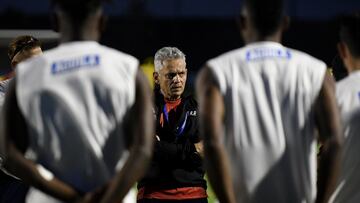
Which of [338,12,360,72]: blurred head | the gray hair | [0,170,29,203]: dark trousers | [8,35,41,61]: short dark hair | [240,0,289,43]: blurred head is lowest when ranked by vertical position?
[0,170,29,203]: dark trousers

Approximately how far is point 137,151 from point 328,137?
0.86 m

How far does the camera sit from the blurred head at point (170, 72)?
7109 millimetres

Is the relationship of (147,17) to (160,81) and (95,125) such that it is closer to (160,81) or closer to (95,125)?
(160,81)

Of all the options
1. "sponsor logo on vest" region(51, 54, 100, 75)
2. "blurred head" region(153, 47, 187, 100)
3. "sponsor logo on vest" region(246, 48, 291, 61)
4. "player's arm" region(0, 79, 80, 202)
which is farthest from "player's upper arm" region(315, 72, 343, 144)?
"blurred head" region(153, 47, 187, 100)

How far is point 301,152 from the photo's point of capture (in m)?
3.98

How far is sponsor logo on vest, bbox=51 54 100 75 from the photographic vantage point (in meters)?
3.82

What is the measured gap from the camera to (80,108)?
12.5 feet

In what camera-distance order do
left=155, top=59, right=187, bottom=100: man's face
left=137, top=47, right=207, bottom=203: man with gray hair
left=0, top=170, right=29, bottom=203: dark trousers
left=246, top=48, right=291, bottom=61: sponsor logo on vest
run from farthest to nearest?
left=155, top=59, right=187, bottom=100: man's face, left=137, top=47, right=207, bottom=203: man with gray hair, left=0, top=170, right=29, bottom=203: dark trousers, left=246, top=48, right=291, bottom=61: sponsor logo on vest

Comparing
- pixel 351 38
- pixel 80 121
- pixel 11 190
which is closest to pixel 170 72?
pixel 11 190

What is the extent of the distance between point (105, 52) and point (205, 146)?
602 mm

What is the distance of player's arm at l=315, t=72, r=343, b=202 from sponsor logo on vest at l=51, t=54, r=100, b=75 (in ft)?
3.32

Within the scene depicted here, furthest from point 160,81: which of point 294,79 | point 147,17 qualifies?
point 147,17

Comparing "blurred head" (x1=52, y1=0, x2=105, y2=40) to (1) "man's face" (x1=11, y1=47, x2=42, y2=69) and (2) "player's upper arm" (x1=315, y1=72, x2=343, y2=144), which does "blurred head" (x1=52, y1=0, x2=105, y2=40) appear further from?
(1) "man's face" (x1=11, y1=47, x2=42, y2=69)

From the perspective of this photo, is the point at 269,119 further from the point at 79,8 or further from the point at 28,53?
the point at 28,53
